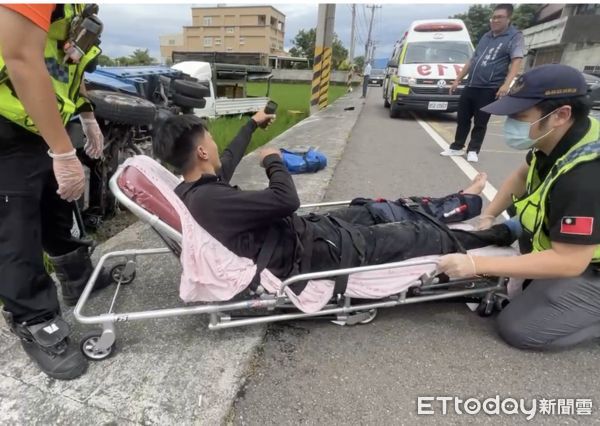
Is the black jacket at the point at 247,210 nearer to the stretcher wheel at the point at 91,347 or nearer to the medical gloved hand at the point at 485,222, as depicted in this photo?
the stretcher wheel at the point at 91,347

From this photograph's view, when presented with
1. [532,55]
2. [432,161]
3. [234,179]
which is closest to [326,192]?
[234,179]

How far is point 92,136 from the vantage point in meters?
2.13

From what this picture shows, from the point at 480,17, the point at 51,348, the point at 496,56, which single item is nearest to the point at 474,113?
the point at 496,56

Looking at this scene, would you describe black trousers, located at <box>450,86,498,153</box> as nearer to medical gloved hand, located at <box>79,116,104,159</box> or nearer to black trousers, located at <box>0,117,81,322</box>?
medical gloved hand, located at <box>79,116,104,159</box>

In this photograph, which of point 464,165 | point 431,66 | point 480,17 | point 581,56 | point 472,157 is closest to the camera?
point 464,165

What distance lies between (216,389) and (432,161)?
488 cm

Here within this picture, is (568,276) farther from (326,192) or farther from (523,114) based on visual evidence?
(326,192)

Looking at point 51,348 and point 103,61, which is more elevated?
point 103,61

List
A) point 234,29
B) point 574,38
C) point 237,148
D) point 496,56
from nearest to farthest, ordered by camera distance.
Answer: point 237,148
point 496,56
point 574,38
point 234,29

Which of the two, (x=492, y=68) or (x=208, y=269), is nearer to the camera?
(x=208, y=269)

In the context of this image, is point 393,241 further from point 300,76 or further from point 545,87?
point 300,76

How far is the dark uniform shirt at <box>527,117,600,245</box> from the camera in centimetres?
159

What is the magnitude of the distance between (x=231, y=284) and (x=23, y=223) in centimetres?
87

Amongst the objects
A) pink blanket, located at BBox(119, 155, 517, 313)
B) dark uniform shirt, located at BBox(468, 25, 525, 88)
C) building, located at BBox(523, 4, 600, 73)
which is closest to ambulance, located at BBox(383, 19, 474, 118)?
dark uniform shirt, located at BBox(468, 25, 525, 88)
